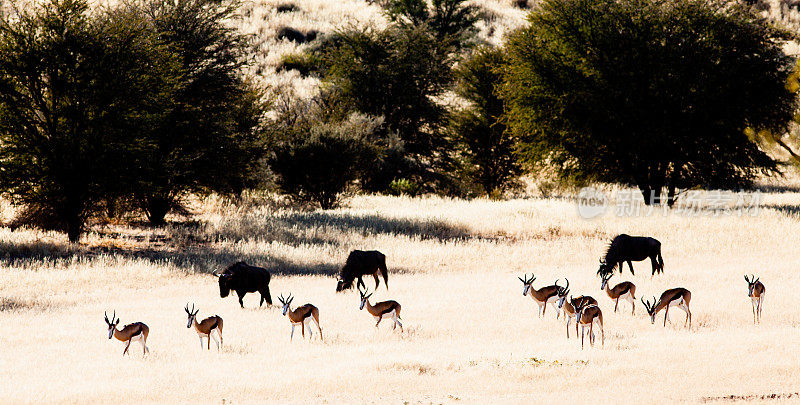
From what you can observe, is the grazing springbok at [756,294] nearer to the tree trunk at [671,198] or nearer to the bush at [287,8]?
the tree trunk at [671,198]

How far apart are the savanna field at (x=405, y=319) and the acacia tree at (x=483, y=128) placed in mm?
17503

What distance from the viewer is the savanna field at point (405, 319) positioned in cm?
795

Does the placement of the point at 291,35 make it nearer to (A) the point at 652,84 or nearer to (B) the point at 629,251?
(A) the point at 652,84

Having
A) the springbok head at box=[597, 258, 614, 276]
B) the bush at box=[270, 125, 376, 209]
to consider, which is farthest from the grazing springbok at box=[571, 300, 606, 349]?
the bush at box=[270, 125, 376, 209]

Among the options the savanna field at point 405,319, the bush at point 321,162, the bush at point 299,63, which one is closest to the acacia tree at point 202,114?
the savanna field at point 405,319

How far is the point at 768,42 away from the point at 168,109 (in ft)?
80.9

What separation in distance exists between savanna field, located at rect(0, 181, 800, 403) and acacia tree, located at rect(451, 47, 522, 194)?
17.5 meters

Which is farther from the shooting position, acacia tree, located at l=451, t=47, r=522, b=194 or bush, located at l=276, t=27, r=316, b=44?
bush, located at l=276, t=27, r=316, b=44

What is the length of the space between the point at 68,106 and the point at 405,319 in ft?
48.2

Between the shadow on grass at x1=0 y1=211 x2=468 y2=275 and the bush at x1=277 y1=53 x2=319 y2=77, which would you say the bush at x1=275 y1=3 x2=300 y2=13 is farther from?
the shadow on grass at x1=0 y1=211 x2=468 y2=275

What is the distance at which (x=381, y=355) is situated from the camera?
30.6ft

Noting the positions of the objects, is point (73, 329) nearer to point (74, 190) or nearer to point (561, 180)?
point (74, 190)

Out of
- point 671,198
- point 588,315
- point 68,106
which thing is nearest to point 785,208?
point 671,198

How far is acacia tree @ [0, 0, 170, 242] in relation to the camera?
21.7 meters
